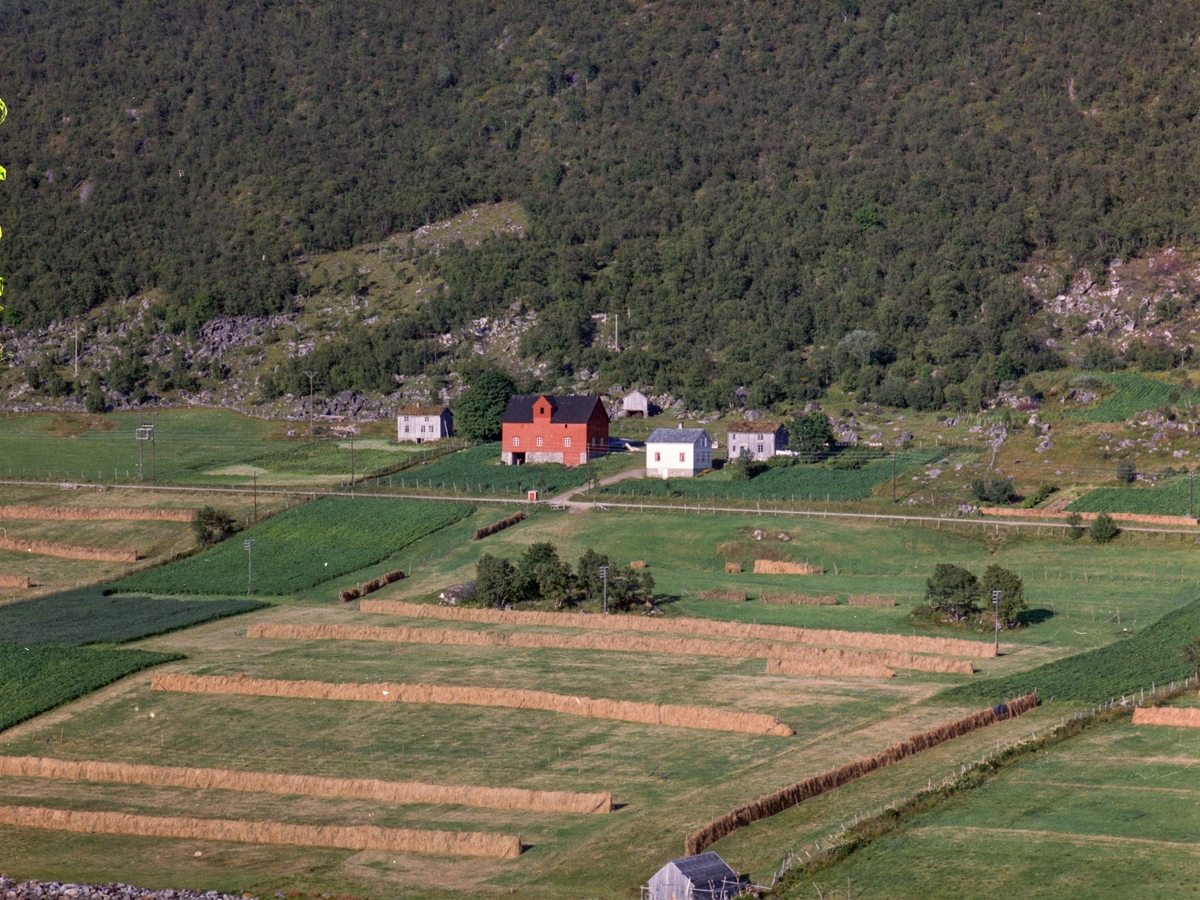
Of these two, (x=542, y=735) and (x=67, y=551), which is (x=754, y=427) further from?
(x=542, y=735)

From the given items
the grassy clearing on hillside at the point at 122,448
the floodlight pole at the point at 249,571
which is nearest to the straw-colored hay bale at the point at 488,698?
the floodlight pole at the point at 249,571

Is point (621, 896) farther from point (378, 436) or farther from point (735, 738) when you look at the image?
point (378, 436)

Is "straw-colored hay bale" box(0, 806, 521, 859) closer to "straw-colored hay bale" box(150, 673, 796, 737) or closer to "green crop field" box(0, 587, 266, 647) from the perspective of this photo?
"straw-colored hay bale" box(150, 673, 796, 737)

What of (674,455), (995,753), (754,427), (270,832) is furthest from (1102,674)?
(754,427)

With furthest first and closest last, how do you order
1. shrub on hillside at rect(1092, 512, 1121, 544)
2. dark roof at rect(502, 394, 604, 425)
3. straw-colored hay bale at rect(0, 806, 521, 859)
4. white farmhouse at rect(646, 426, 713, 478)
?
dark roof at rect(502, 394, 604, 425)
white farmhouse at rect(646, 426, 713, 478)
shrub on hillside at rect(1092, 512, 1121, 544)
straw-colored hay bale at rect(0, 806, 521, 859)

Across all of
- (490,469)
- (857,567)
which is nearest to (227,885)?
(857,567)

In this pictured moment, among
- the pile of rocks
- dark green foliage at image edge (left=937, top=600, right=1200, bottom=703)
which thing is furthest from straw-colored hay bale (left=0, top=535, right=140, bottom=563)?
dark green foliage at image edge (left=937, top=600, right=1200, bottom=703)

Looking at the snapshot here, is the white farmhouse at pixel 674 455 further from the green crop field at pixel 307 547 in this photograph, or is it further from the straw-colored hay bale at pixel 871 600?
the straw-colored hay bale at pixel 871 600
